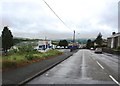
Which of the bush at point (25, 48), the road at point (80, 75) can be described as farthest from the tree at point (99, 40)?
the road at point (80, 75)

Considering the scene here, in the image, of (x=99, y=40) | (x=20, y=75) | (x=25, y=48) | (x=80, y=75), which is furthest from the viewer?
(x=99, y=40)

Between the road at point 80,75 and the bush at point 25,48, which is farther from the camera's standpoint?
the bush at point 25,48

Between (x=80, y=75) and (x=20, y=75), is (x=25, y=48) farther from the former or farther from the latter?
(x=20, y=75)

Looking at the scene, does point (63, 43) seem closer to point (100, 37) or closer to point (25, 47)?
point (100, 37)

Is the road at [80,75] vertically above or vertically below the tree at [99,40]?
below

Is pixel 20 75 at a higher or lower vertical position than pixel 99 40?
lower

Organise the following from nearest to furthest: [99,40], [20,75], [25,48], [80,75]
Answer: [20,75]
[80,75]
[25,48]
[99,40]

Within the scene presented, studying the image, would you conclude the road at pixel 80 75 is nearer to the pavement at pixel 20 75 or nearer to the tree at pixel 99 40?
the pavement at pixel 20 75

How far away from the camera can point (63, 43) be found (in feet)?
559

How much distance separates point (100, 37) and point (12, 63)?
156 metres

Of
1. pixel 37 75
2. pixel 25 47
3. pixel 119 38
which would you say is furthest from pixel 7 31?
pixel 37 75

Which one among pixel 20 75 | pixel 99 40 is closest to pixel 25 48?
pixel 20 75

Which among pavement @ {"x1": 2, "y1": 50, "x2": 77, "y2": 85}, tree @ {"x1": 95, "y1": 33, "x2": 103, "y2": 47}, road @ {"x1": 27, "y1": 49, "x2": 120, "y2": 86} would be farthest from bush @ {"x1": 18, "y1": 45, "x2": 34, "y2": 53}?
tree @ {"x1": 95, "y1": 33, "x2": 103, "y2": 47}

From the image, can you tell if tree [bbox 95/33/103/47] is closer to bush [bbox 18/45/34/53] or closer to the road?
bush [bbox 18/45/34/53]
